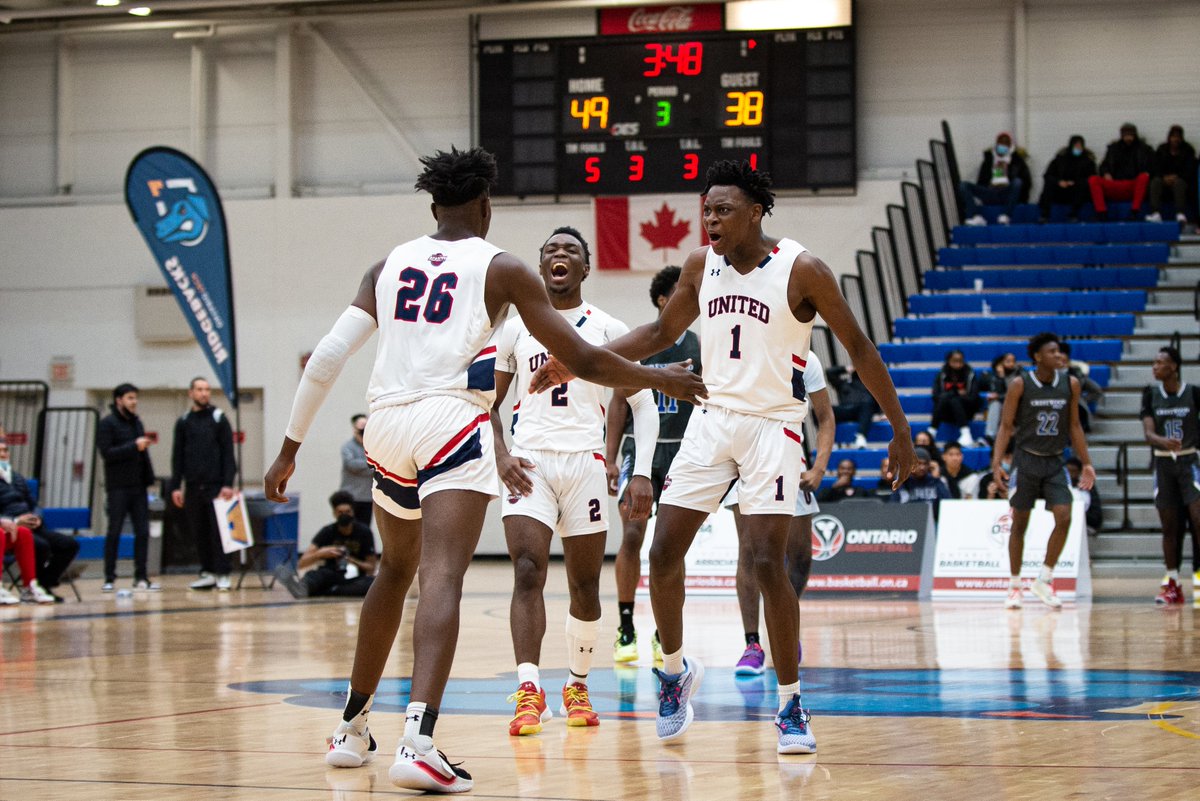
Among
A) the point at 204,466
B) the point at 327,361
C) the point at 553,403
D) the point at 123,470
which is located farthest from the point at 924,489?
the point at 327,361

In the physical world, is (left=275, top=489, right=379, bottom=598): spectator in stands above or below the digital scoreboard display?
below

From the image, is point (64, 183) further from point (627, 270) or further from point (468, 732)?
point (468, 732)

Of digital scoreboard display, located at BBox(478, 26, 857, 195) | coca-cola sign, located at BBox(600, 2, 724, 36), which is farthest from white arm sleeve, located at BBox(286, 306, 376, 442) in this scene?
coca-cola sign, located at BBox(600, 2, 724, 36)

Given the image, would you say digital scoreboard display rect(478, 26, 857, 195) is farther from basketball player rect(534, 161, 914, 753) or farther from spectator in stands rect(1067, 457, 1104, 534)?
basketball player rect(534, 161, 914, 753)

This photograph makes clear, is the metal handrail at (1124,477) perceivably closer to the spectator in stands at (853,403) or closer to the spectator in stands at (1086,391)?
the spectator in stands at (1086,391)

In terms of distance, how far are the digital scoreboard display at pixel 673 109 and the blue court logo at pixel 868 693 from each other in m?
13.5

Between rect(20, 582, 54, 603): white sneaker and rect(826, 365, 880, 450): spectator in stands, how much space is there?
977 centimetres

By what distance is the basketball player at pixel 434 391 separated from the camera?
477 cm

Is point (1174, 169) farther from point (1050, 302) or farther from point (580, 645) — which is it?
point (580, 645)

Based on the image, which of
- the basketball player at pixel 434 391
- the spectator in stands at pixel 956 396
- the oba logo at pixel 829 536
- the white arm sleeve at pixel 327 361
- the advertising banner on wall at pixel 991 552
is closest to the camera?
the basketball player at pixel 434 391

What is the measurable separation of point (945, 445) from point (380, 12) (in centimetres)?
1158

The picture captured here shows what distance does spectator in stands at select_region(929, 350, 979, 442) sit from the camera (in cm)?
1855

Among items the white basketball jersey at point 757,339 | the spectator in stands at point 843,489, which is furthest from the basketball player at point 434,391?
the spectator in stands at point 843,489

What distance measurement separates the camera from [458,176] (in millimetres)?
5020
